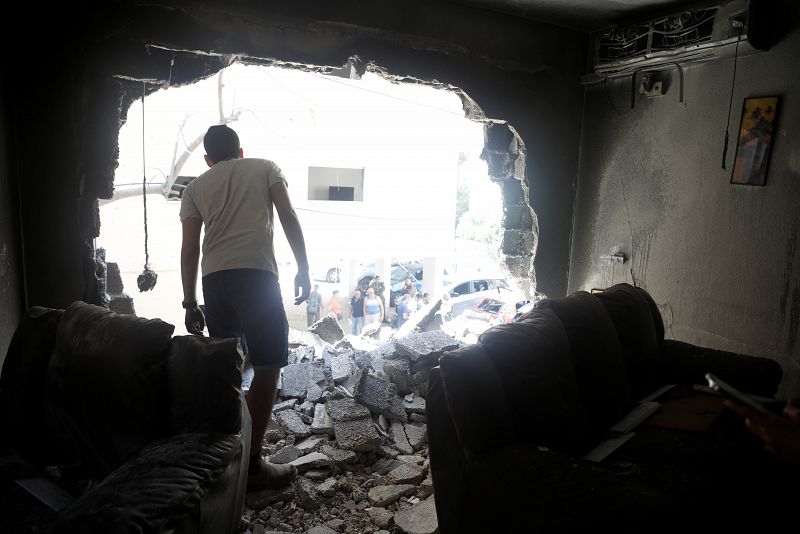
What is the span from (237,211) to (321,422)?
4.55 feet

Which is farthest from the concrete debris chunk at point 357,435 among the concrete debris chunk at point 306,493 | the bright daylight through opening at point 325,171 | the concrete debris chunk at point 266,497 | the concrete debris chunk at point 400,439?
the bright daylight through opening at point 325,171

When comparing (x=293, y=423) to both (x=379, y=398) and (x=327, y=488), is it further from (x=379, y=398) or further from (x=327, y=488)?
(x=327, y=488)

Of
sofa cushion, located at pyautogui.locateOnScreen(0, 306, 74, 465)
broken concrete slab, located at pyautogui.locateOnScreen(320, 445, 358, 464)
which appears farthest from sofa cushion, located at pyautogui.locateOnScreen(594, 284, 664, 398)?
sofa cushion, located at pyautogui.locateOnScreen(0, 306, 74, 465)

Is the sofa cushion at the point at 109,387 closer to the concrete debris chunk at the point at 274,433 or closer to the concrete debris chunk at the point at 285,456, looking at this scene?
the concrete debris chunk at the point at 285,456

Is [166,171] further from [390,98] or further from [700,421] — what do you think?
[700,421]

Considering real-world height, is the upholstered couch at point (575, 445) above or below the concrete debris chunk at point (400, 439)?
above

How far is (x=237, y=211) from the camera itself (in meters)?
2.56

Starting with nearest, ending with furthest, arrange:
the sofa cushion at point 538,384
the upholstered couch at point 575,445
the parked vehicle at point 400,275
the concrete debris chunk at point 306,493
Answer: the upholstered couch at point 575,445 → the sofa cushion at point 538,384 → the concrete debris chunk at point 306,493 → the parked vehicle at point 400,275

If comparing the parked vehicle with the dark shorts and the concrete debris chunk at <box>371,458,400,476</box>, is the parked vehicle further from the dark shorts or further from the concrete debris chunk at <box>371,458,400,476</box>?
the dark shorts

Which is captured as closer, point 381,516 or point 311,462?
point 381,516

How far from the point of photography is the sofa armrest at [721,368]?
2.63 meters

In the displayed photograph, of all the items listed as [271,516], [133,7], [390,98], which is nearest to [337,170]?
A: [390,98]

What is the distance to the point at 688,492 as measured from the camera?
180 cm

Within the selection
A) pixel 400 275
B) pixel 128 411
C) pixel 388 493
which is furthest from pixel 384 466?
pixel 400 275
